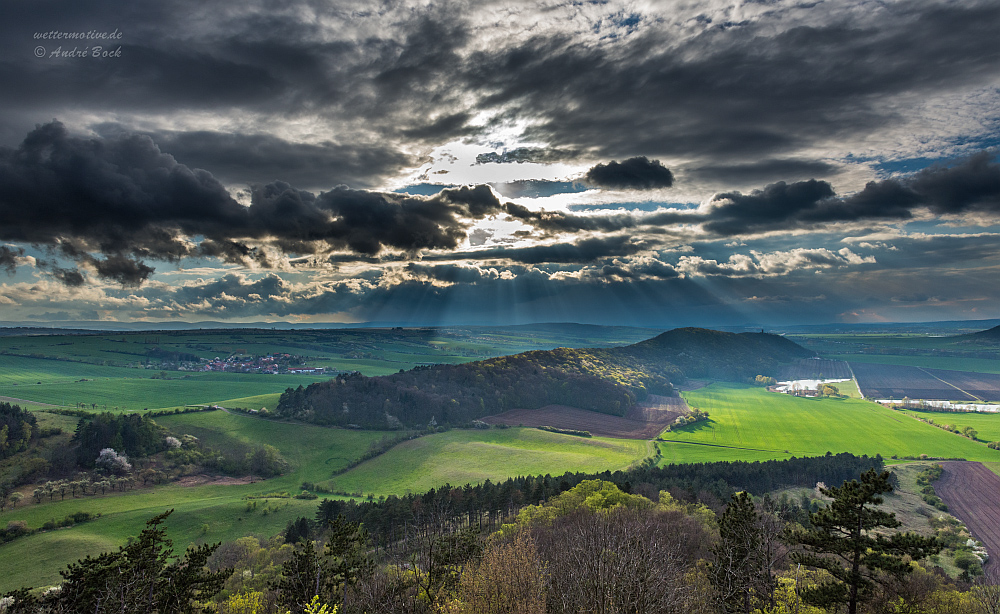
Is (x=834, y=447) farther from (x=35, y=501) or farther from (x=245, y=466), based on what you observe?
(x=35, y=501)

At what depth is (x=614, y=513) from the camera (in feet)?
194

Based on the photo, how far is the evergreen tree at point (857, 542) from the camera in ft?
83.7

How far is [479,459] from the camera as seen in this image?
150125 millimetres

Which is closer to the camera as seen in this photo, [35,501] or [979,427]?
[35,501]

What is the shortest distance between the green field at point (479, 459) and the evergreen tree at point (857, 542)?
109 metres

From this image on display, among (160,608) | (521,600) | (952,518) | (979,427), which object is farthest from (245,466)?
(979,427)

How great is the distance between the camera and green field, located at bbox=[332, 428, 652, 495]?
133750 mm

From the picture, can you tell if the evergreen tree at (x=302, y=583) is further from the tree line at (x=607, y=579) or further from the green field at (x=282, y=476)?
the green field at (x=282, y=476)

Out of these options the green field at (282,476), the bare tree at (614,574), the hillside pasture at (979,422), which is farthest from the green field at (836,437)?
the bare tree at (614,574)

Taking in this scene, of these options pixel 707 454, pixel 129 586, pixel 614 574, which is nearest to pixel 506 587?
pixel 614 574

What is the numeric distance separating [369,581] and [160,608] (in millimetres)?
15352

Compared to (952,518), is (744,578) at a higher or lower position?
higher

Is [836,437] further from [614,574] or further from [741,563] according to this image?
[614,574]

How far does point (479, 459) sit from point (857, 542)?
132 meters
